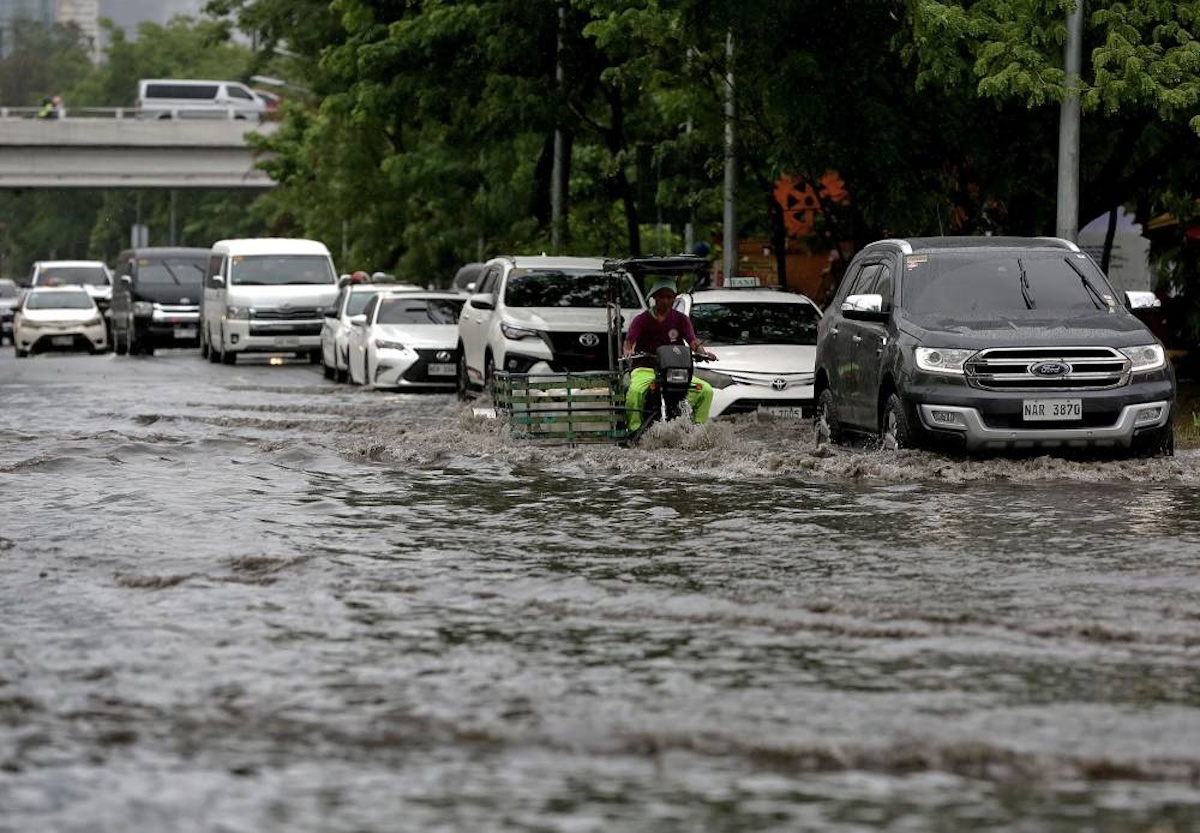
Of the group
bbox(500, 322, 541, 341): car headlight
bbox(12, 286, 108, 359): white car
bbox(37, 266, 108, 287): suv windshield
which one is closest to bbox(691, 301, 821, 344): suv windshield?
bbox(500, 322, 541, 341): car headlight

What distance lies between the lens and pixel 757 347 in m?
23.5

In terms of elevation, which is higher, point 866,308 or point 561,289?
point 866,308

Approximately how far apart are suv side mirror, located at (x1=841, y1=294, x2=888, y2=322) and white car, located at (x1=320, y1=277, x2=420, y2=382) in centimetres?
1794

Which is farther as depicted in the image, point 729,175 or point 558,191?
point 558,191

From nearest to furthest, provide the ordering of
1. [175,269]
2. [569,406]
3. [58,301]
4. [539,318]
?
1. [569,406]
2. [539,318]
3. [175,269]
4. [58,301]

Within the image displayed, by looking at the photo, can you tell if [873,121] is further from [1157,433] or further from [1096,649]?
[1096,649]

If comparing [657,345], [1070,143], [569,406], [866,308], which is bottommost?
[569,406]

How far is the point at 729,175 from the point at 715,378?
12588mm

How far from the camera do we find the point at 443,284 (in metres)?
65.4

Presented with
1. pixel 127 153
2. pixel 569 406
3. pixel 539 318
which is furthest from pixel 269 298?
pixel 127 153

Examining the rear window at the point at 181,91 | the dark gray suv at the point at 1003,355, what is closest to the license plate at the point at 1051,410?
the dark gray suv at the point at 1003,355

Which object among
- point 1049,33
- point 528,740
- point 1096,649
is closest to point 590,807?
point 528,740

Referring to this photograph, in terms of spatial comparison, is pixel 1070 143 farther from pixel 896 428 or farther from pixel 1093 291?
pixel 896 428

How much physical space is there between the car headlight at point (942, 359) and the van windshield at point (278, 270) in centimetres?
2829
